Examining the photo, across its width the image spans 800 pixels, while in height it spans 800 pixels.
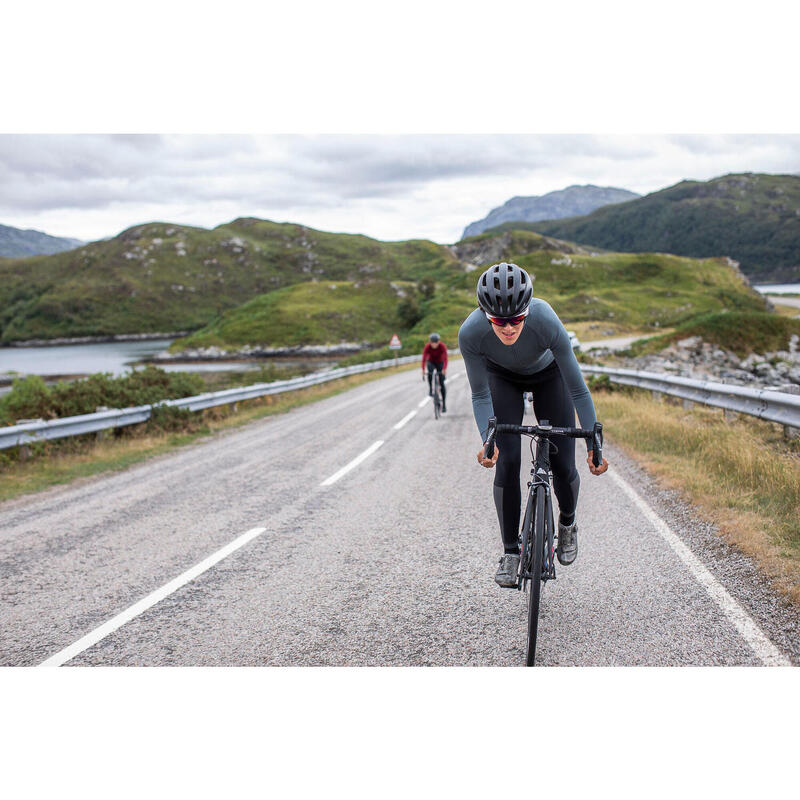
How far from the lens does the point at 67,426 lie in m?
11.3

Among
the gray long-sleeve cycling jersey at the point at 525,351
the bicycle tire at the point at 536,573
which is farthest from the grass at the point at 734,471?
the gray long-sleeve cycling jersey at the point at 525,351

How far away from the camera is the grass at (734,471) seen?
484 cm

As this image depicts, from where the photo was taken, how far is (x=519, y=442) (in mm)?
3926

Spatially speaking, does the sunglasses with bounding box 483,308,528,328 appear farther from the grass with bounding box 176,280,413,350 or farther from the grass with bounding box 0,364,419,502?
the grass with bounding box 176,280,413,350

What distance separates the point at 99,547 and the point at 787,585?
218 inches

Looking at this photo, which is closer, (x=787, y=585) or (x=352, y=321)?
(x=787, y=585)

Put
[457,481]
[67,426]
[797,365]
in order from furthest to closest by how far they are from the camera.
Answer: [797,365] → [67,426] → [457,481]

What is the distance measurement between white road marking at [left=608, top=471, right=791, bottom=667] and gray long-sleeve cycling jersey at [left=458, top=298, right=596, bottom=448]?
4.38 feet

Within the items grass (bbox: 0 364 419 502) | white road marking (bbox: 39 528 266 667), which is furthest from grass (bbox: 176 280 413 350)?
white road marking (bbox: 39 528 266 667)

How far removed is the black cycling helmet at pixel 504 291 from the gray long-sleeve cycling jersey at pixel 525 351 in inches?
11.5

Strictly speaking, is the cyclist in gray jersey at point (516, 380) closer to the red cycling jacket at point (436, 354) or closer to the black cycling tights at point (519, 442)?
the black cycling tights at point (519, 442)

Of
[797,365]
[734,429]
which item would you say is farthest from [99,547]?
[797,365]
